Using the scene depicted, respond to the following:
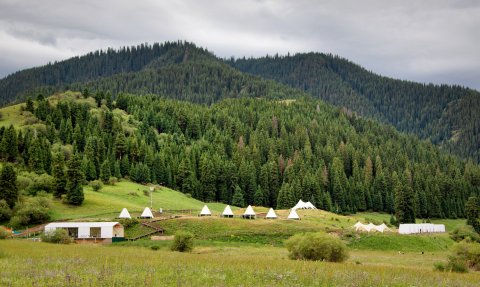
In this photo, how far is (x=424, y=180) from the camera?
169 m

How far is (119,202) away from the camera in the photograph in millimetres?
103938

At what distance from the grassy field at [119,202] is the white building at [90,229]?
1033 centimetres

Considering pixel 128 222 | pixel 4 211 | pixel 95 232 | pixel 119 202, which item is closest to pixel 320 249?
pixel 95 232

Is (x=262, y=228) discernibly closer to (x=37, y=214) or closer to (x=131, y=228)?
(x=131, y=228)

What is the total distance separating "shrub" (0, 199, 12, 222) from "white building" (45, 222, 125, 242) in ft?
38.0

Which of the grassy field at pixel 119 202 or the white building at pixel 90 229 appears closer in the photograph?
the white building at pixel 90 229

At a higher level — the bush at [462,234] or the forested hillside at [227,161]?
the forested hillside at [227,161]

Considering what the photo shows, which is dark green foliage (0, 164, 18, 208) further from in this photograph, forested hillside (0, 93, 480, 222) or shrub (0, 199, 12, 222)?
forested hillside (0, 93, 480, 222)

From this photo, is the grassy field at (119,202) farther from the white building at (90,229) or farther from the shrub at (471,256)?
the shrub at (471,256)

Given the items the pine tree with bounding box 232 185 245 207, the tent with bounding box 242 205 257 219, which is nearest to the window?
the tent with bounding box 242 205 257 219

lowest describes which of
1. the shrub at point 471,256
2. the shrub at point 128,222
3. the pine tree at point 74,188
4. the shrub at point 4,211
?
the shrub at point 471,256

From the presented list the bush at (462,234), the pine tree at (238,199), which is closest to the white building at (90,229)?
the bush at (462,234)

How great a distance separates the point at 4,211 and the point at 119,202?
25091 mm

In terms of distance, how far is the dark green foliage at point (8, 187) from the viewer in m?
85.8
